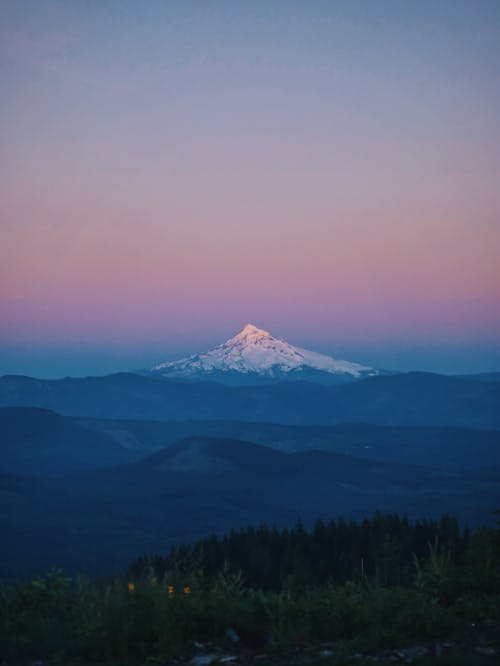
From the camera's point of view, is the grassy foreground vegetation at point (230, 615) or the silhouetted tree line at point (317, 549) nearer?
the grassy foreground vegetation at point (230, 615)

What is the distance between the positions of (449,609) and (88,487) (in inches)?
7652

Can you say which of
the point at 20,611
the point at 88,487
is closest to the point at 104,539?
the point at 88,487

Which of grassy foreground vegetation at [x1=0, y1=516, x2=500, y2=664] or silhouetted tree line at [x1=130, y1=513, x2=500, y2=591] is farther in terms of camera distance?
silhouetted tree line at [x1=130, y1=513, x2=500, y2=591]

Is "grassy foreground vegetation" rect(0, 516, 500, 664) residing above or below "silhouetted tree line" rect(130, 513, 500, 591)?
above

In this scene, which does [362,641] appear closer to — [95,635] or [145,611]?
[145,611]

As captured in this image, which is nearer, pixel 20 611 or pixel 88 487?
pixel 20 611

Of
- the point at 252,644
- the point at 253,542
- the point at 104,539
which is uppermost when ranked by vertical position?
the point at 252,644

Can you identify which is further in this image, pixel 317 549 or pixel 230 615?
pixel 317 549

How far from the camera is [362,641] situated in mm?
7625

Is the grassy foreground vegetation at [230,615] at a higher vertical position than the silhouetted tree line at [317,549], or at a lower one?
higher

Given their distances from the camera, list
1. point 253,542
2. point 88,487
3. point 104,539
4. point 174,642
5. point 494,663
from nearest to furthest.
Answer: point 494,663, point 174,642, point 253,542, point 104,539, point 88,487

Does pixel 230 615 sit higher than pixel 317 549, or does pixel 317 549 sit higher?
pixel 230 615

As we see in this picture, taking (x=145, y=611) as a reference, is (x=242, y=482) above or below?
below

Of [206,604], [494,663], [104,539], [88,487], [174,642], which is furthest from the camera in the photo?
[88,487]
